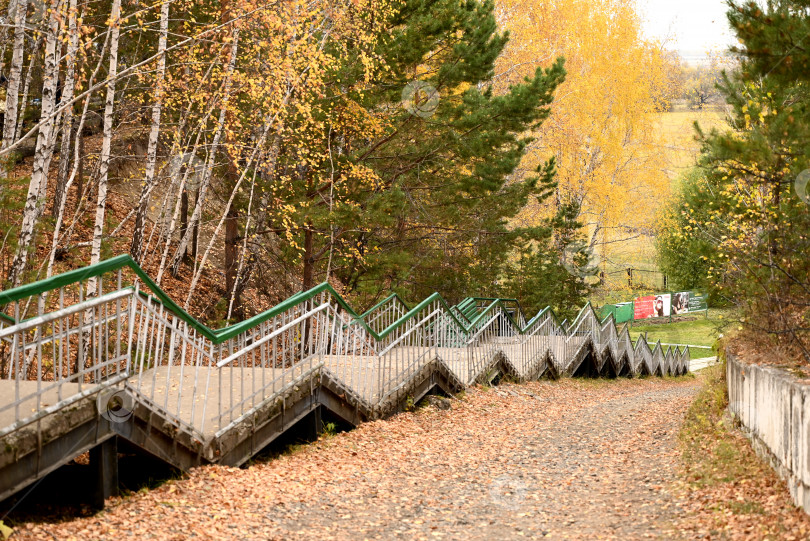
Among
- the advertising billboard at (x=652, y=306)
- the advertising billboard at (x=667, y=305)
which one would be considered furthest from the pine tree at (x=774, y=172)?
the advertising billboard at (x=667, y=305)

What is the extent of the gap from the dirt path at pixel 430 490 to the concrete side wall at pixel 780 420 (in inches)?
31.4

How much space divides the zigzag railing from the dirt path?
1.83 feet

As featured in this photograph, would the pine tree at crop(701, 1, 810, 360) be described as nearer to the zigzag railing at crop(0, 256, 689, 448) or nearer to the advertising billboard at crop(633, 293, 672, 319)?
the zigzag railing at crop(0, 256, 689, 448)

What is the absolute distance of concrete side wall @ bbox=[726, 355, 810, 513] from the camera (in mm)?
4523

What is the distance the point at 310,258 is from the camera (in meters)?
14.0

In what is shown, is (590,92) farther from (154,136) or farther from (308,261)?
(154,136)

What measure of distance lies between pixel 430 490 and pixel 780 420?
2751 millimetres

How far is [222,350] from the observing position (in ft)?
32.9

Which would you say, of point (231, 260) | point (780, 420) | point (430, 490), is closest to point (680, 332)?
point (231, 260)

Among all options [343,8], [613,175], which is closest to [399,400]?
[343,8]

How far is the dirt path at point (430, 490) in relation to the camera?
489 cm

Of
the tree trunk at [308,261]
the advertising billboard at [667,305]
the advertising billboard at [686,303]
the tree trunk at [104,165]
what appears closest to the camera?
the tree trunk at [104,165]

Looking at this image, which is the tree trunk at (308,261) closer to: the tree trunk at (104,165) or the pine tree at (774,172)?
the tree trunk at (104,165)

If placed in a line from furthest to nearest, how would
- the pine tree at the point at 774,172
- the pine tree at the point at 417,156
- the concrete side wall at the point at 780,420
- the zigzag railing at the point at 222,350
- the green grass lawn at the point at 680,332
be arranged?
the green grass lawn at the point at 680,332
the pine tree at the point at 417,156
the pine tree at the point at 774,172
the zigzag railing at the point at 222,350
the concrete side wall at the point at 780,420
